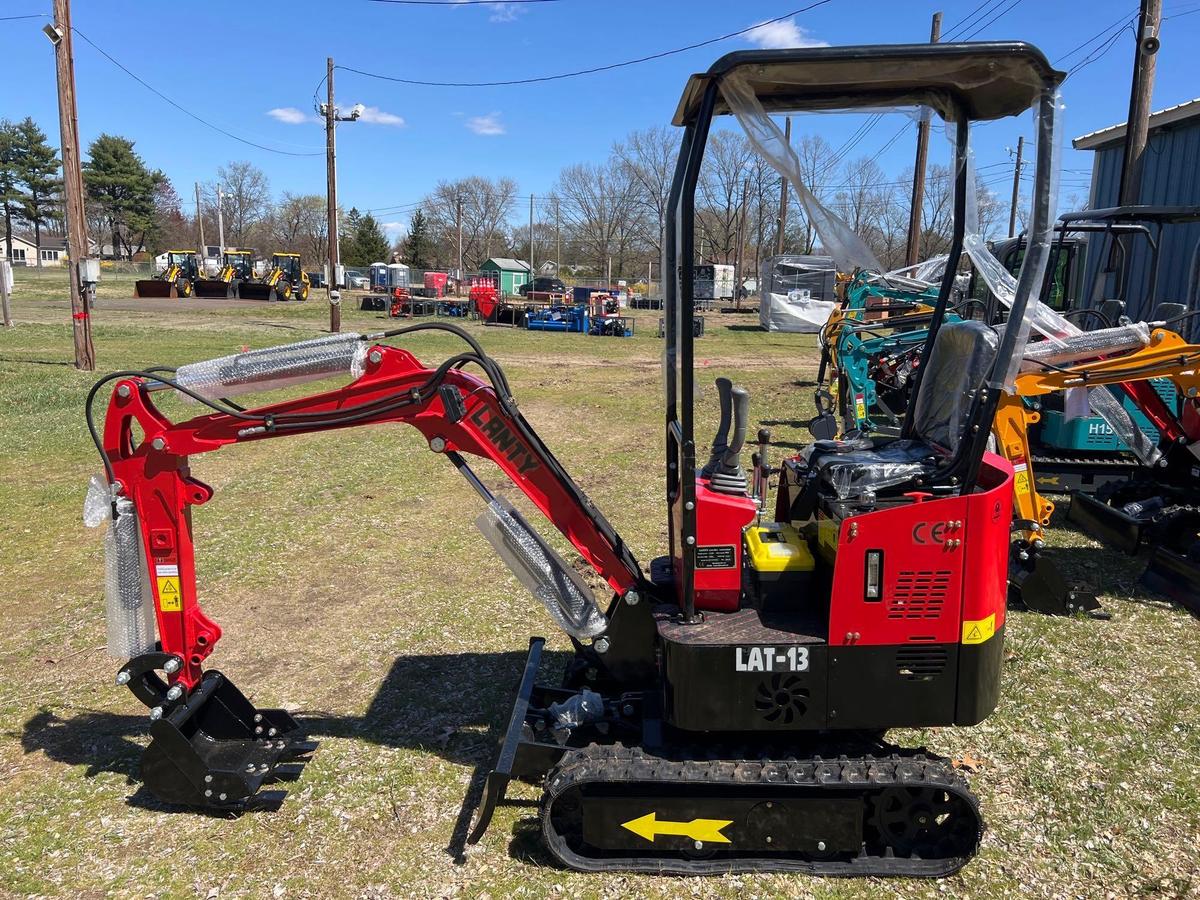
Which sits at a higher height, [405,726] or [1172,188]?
[1172,188]

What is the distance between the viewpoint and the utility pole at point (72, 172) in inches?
637

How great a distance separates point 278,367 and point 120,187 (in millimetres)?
86664

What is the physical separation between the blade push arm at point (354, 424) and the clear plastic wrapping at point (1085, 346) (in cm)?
424

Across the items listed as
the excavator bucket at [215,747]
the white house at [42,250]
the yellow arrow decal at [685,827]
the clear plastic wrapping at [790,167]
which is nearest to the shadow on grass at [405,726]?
the excavator bucket at [215,747]

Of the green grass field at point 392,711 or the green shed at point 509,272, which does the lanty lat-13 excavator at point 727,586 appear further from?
the green shed at point 509,272

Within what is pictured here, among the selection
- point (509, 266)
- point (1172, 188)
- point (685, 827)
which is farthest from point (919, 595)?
point (509, 266)

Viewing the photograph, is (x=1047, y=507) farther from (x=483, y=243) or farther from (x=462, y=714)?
(x=483, y=243)

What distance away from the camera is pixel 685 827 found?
12.0 ft

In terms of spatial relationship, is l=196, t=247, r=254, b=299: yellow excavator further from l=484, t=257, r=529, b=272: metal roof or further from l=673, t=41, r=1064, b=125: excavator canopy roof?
l=673, t=41, r=1064, b=125: excavator canopy roof

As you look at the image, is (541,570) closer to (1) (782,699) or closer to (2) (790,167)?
(1) (782,699)

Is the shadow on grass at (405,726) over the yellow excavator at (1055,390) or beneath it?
beneath

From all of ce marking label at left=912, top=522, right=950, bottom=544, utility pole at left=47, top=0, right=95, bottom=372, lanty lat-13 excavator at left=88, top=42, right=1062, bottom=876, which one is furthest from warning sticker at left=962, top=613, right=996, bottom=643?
utility pole at left=47, top=0, right=95, bottom=372

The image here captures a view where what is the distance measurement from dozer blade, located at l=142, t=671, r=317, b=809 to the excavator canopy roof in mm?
3545

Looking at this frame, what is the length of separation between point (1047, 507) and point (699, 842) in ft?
16.3
